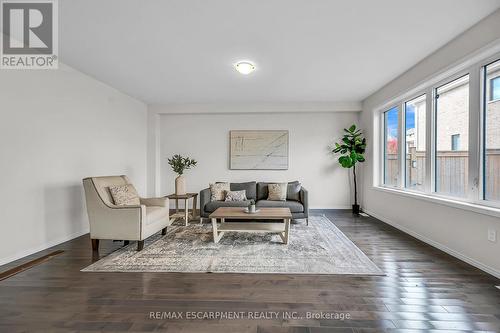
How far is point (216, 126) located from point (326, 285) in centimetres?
458

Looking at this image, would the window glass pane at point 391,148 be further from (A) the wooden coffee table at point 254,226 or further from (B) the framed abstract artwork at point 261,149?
(A) the wooden coffee table at point 254,226

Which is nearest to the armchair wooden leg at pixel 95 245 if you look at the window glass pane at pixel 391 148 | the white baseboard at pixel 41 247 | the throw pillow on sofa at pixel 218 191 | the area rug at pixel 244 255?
the area rug at pixel 244 255

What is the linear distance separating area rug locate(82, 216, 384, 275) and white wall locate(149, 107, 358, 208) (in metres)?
2.05

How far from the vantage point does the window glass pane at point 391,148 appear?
14.7ft

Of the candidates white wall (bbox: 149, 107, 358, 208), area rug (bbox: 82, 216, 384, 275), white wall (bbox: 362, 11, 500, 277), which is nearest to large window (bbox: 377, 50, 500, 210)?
white wall (bbox: 362, 11, 500, 277)

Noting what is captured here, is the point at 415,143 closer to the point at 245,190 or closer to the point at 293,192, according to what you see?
the point at 293,192

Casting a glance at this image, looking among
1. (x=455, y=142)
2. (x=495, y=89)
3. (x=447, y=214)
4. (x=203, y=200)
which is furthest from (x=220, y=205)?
(x=495, y=89)

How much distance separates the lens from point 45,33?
2.67 meters

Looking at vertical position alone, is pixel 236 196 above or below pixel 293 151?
below

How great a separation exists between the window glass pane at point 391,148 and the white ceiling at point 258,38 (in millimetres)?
814

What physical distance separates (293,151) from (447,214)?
131 inches

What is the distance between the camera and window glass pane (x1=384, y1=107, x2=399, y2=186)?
449cm

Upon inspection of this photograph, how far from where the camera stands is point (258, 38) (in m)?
2.76

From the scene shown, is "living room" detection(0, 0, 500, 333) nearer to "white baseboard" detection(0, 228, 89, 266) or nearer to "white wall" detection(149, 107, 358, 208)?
"white baseboard" detection(0, 228, 89, 266)
